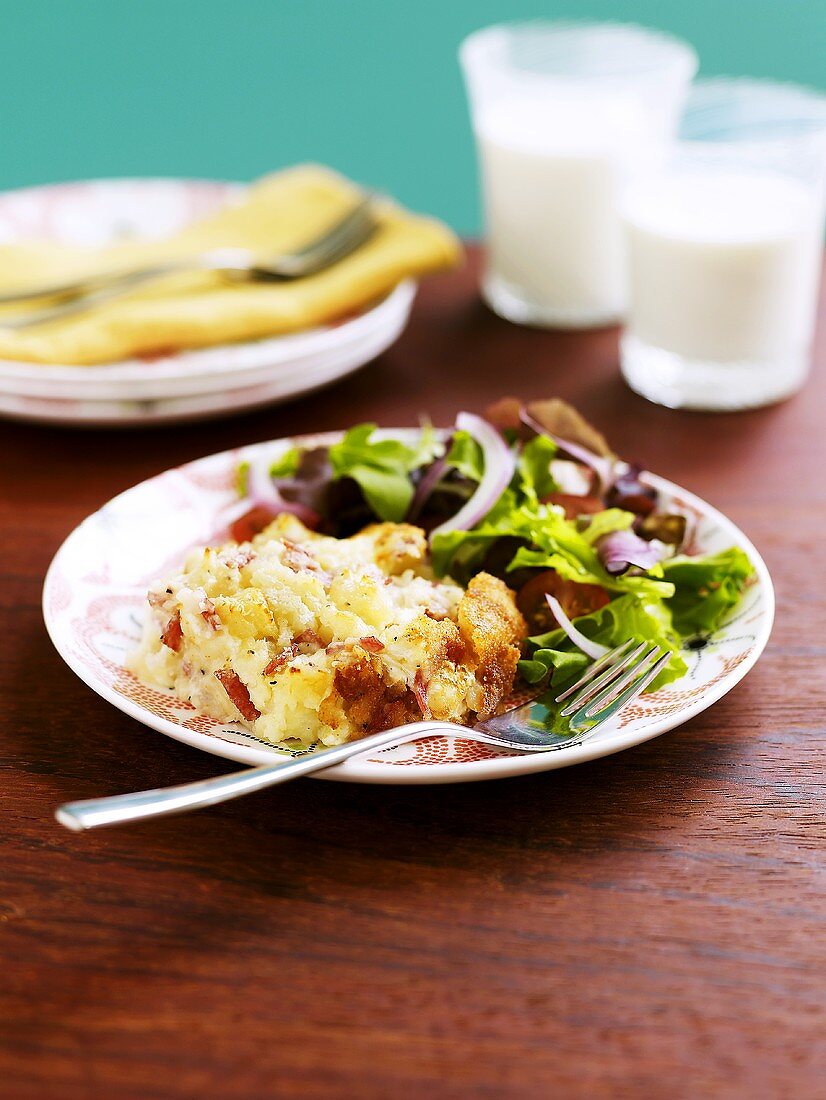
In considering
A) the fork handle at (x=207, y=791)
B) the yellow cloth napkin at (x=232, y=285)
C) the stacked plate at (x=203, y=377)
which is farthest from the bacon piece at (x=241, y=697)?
the yellow cloth napkin at (x=232, y=285)

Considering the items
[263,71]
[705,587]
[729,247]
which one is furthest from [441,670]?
[263,71]

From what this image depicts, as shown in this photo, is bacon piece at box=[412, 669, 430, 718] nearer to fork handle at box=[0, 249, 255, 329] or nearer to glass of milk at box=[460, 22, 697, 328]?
fork handle at box=[0, 249, 255, 329]

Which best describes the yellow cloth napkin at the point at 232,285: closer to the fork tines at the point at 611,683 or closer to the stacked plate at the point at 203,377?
the stacked plate at the point at 203,377

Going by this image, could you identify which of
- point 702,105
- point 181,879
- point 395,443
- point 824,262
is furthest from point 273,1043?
point 824,262

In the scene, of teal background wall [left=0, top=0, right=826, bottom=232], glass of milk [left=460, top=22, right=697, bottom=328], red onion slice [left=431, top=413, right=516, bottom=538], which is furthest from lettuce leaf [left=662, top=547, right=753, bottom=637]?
teal background wall [left=0, top=0, right=826, bottom=232]

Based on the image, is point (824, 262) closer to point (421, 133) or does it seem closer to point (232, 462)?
point (232, 462)

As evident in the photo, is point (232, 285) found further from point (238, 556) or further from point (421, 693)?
point (421, 693)
